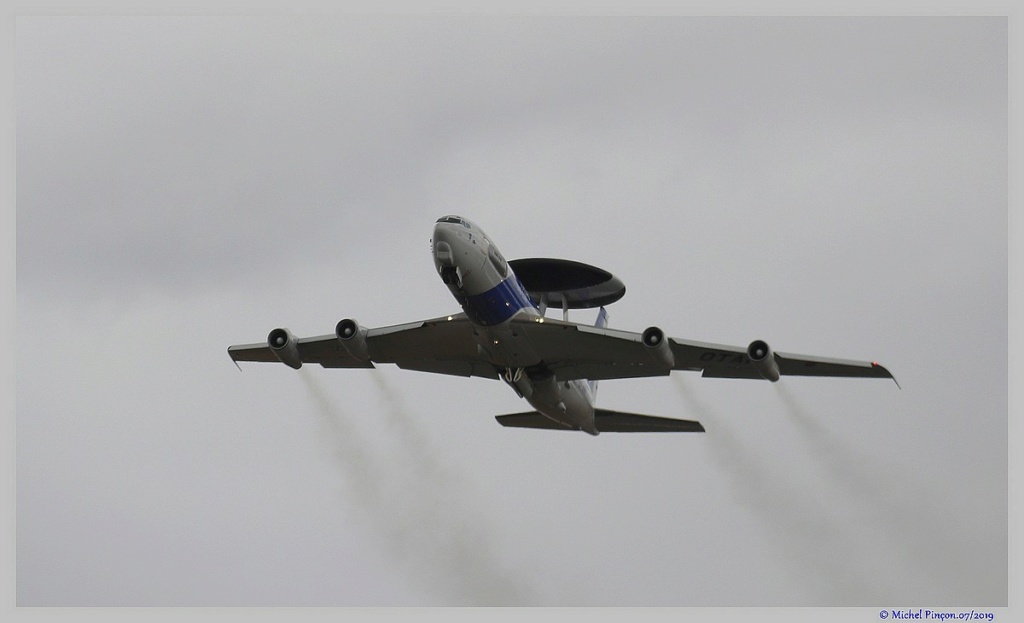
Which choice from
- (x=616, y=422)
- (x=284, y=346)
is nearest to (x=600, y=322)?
(x=616, y=422)

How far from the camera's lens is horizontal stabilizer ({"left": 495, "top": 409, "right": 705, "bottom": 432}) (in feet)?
164

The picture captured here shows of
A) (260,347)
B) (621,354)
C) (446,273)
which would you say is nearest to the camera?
(446,273)

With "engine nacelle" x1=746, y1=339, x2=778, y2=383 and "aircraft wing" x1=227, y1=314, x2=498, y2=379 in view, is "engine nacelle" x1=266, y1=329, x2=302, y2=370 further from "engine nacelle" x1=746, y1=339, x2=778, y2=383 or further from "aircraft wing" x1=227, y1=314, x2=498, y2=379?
"engine nacelle" x1=746, y1=339, x2=778, y2=383

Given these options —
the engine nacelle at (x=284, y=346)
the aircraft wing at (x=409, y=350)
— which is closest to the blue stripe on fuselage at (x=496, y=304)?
the aircraft wing at (x=409, y=350)

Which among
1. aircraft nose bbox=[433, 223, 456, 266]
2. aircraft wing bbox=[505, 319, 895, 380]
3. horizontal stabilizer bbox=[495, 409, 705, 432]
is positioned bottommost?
horizontal stabilizer bbox=[495, 409, 705, 432]

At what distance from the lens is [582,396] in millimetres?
50750

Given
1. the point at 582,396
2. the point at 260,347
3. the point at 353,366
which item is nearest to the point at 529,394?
the point at 582,396

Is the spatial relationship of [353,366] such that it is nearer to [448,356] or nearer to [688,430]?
[448,356]

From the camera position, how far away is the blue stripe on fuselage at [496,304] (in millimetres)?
44781

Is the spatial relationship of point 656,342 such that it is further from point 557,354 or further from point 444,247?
point 444,247

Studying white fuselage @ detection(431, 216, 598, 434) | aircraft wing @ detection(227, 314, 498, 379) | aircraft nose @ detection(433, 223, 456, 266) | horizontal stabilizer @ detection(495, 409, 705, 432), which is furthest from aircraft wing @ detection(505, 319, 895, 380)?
aircraft nose @ detection(433, 223, 456, 266)

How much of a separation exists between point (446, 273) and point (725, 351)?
30.3 ft

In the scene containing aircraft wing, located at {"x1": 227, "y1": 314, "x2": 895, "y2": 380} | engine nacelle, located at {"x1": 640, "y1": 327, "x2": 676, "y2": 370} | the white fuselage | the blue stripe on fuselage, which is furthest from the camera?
aircraft wing, located at {"x1": 227, "y1": 314, "x2": 895, "y2": 380}

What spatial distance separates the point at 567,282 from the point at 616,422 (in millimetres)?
5561
